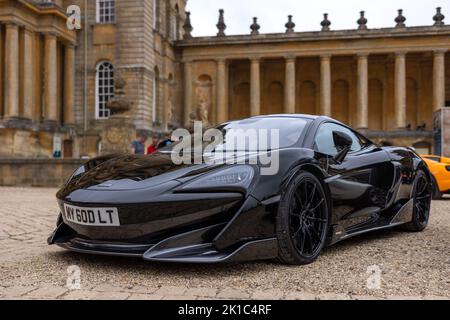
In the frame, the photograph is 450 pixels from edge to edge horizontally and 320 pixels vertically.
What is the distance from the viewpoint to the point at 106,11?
31.4 metres

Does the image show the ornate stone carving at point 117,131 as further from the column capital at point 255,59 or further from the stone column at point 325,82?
the stone column at point 325,82

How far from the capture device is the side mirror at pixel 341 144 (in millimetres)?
4781

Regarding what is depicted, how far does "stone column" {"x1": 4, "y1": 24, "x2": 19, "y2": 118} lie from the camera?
27.3m

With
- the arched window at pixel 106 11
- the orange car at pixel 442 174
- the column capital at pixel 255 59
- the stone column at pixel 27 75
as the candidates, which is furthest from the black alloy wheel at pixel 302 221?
the column capital at pixel 255 59

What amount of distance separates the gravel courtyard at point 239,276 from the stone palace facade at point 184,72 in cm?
1888

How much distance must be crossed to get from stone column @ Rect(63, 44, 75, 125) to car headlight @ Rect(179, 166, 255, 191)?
29624 millimetres

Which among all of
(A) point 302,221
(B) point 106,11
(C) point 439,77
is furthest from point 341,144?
(C) point 439,77

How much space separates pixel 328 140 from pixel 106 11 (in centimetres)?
2921

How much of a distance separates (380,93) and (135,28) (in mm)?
24180

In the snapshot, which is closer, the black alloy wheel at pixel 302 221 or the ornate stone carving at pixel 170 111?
the black alloy wheel at pixel 302 221

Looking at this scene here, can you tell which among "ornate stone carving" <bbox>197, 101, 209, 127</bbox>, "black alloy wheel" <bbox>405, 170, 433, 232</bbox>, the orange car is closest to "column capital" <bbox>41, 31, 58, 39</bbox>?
"ornate stone carving" <bbox>197, 101, 209, 127</bbox>

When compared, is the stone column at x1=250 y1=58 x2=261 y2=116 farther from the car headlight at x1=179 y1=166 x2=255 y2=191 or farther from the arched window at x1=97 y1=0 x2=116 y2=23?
the car headlight at x1=179 y1=166 x2=255 y2=191

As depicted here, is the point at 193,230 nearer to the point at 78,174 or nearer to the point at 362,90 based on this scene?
the point at 78,174

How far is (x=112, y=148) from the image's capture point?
16.4 metres
